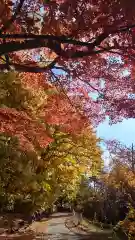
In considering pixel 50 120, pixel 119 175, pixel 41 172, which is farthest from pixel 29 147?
pixel 119 175

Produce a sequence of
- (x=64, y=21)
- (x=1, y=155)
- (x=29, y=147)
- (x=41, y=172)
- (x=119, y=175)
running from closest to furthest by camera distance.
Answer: (x=64, y=21), (x=29, y=147), (x=1, y=155), (x=41, y=172), (x=119, y=175)

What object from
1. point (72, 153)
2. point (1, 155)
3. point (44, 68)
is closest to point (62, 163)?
point (72, 153)

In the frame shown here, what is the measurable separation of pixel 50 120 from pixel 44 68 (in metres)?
3.96

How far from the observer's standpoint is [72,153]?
2273cm

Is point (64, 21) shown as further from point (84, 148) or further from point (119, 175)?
point (119, 175)

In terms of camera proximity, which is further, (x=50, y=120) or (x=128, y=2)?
(x=50, y=120)

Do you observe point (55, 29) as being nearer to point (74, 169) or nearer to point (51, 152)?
point (51, 152)

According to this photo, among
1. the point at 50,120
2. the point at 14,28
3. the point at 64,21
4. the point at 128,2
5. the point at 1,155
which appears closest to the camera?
the point at 128,2

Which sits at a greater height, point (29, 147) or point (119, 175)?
point (119, 175)

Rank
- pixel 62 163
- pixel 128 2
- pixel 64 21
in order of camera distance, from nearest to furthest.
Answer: pixel 128 2 < pixel 64 21 < pixel 62 163

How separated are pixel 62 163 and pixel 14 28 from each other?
1773 centimetres

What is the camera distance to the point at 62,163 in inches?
890

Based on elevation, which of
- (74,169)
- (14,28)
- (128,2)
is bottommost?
(128,2)

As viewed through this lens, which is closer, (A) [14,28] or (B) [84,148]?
(A) [14,28]
